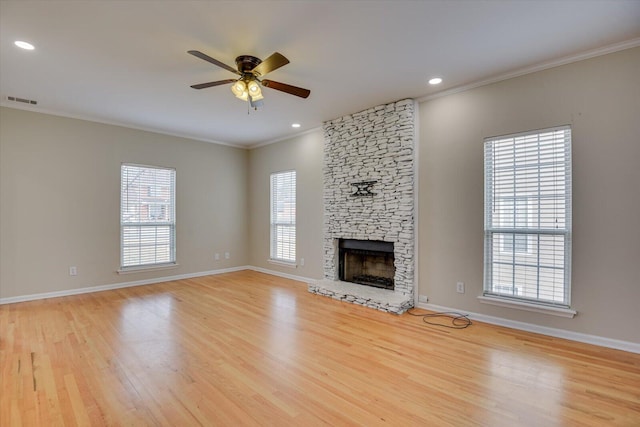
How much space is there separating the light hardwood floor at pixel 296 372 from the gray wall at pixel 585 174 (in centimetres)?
36

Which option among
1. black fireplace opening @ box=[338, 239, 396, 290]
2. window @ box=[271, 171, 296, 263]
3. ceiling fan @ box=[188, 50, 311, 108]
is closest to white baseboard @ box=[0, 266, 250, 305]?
window @ box=[271, 171, 296, 263]

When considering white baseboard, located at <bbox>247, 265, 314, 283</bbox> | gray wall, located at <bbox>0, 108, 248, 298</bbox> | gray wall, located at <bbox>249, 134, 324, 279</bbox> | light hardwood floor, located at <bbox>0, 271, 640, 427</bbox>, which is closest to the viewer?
light hardwood floor, located at <bbox>0, 271, 640, 427</bbox>

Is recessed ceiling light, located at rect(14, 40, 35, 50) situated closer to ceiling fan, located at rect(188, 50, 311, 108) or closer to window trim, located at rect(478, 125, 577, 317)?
ceiling fan, located at rect(188, 50, 311, 108)

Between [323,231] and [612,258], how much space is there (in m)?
3.80

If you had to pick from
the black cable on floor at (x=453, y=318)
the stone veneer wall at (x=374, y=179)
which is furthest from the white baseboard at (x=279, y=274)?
the black cable on floor at (x=453, y=318)

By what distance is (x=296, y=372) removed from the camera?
2568mm

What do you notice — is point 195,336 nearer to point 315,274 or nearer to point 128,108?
point 315,274

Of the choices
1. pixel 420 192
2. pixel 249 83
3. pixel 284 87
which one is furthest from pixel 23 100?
pixel 420 192

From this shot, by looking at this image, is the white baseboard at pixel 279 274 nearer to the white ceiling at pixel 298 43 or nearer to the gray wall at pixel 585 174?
the gray wall at pixel 585 174

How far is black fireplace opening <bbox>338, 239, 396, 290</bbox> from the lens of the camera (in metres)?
4.79

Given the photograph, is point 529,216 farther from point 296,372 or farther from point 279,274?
point 279,274

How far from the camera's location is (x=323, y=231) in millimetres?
5613

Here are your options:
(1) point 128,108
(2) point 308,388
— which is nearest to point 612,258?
(2) point 308,388

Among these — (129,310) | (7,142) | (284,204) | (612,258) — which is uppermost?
(7,142)
